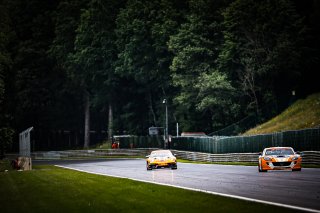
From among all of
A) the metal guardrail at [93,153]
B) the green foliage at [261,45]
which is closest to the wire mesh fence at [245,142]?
the metal guardrail at [93,153]

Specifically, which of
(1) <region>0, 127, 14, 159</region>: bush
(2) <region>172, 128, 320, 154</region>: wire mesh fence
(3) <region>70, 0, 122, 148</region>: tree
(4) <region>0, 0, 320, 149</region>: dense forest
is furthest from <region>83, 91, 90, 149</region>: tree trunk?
(1) <region>0, 127, 14, 159</region>: bush

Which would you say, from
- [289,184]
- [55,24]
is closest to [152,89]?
[55,24]

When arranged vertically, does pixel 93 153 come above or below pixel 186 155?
below

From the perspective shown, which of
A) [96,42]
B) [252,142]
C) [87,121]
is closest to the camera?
[252,142]

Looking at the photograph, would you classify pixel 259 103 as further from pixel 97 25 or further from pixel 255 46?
pixel 97 25

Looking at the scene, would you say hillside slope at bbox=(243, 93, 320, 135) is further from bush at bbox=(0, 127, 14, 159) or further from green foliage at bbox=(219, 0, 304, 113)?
bush at bbox=(0, 127, 14, 159)

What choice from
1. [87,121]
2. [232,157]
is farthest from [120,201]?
[87,121]

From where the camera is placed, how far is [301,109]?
59.5 m

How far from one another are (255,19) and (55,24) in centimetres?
3284

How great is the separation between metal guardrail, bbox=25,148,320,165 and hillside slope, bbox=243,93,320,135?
6320 millimetres

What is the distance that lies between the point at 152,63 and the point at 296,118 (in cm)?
2370

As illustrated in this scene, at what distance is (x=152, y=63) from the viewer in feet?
250

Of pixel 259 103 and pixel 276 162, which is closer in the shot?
pixel 276 162

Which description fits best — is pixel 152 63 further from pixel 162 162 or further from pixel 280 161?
pixel 280 161
